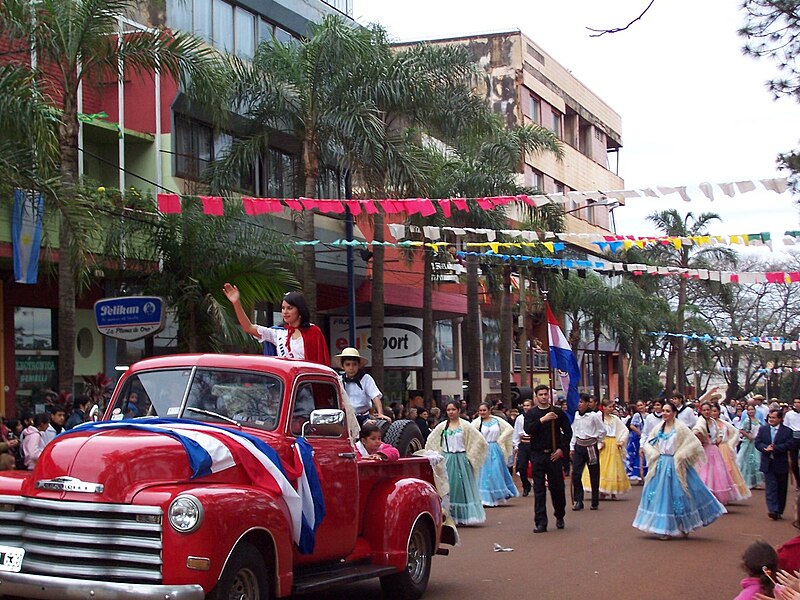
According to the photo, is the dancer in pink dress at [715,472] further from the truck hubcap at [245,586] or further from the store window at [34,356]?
the truck hubcap at [245,586]

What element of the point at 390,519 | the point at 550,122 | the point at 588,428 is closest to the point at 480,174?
the point at 588,428

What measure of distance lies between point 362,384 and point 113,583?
488cm

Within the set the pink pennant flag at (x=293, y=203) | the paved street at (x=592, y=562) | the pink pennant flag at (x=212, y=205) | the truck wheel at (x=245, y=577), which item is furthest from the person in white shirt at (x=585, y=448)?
the truck wheel at (x=245, y=577)

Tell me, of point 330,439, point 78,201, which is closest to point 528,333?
point 78,201

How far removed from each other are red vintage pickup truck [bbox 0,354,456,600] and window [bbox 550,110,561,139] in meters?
44.9

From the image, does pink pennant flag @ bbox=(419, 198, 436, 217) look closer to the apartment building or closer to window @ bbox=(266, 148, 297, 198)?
window @ bbox=(266, 148, 297, 198)

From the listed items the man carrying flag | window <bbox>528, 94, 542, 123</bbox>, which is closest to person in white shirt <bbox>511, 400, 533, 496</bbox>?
the man carrying flag

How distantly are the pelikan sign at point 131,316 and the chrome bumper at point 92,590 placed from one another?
24.5 ft

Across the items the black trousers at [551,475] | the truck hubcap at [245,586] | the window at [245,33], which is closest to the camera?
the truck hubcap at [245,586]

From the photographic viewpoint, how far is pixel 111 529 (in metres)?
6.90

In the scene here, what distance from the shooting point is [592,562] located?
1258 cm

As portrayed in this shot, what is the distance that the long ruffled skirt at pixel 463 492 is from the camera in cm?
1678

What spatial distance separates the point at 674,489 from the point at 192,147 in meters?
14.0

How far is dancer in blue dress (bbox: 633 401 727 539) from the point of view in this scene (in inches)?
593
